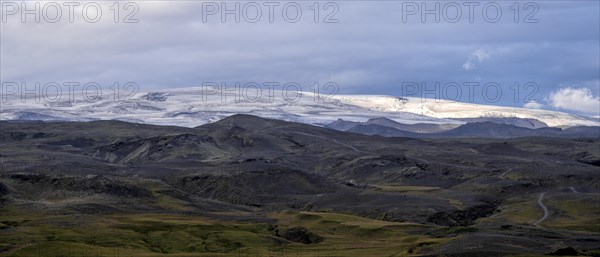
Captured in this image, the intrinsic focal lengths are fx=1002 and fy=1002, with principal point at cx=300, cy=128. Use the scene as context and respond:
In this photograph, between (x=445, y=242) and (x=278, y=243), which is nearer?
(x=445, y=242)

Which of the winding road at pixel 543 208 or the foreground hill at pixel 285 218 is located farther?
the winding road at pixel 543 208

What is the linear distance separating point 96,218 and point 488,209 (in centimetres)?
6970

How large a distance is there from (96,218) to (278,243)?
95.7ft

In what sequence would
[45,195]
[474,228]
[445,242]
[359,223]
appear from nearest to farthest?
[445,242]
[474,228]
[359,223]
[45,195]

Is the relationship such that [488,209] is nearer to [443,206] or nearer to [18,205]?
[443,206]

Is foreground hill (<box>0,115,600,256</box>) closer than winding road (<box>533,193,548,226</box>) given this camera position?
Yes

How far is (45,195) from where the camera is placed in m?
163

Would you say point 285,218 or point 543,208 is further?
point 543,208

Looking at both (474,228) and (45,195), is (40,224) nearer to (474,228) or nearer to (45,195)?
(45,195)

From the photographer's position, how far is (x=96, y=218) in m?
135

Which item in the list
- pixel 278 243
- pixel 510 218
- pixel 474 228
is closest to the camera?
pixel 278 243

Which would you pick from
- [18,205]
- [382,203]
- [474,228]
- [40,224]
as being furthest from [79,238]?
[382,203]

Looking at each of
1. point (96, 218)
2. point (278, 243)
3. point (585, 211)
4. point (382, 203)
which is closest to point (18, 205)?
point (96, 218)

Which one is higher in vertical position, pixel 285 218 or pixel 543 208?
pixel 285 218
